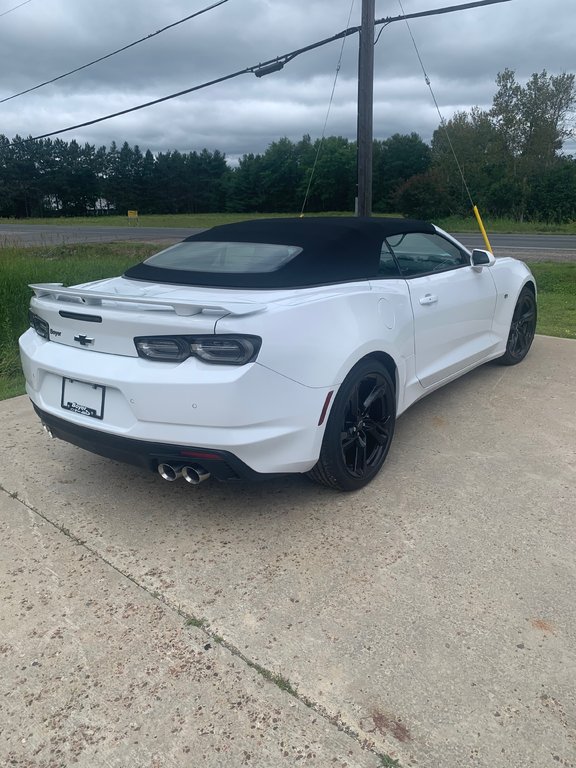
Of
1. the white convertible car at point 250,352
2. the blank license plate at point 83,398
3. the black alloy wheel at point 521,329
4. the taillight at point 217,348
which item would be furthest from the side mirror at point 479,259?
the blank license plate at point 83,398

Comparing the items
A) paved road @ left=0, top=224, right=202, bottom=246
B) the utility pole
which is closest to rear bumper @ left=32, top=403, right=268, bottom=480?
the utility pole

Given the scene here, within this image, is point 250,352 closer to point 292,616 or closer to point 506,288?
point 292,616

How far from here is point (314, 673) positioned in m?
2.04

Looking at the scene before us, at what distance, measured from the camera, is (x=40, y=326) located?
3.18 m

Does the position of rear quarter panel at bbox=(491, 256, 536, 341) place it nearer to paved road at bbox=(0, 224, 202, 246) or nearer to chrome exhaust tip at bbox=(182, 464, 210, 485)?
chrome exhaust tip at bbox=(182, 464, 210, 485)

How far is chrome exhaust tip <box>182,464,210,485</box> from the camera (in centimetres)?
266

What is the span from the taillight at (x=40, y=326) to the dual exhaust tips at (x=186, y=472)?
0.99 meters

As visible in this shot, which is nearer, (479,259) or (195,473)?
(195,473)

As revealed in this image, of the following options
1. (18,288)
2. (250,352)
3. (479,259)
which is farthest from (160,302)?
(18,288)

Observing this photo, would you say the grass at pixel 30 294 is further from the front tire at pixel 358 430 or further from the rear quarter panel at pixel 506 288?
the front tire at pixel 358 430

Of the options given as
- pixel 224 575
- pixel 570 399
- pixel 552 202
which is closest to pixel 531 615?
pixel 224 575

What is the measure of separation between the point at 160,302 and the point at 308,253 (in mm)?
973

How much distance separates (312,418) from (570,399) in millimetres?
2775

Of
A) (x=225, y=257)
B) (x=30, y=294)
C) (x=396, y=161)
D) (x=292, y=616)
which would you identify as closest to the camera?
(x=292, y=616)
